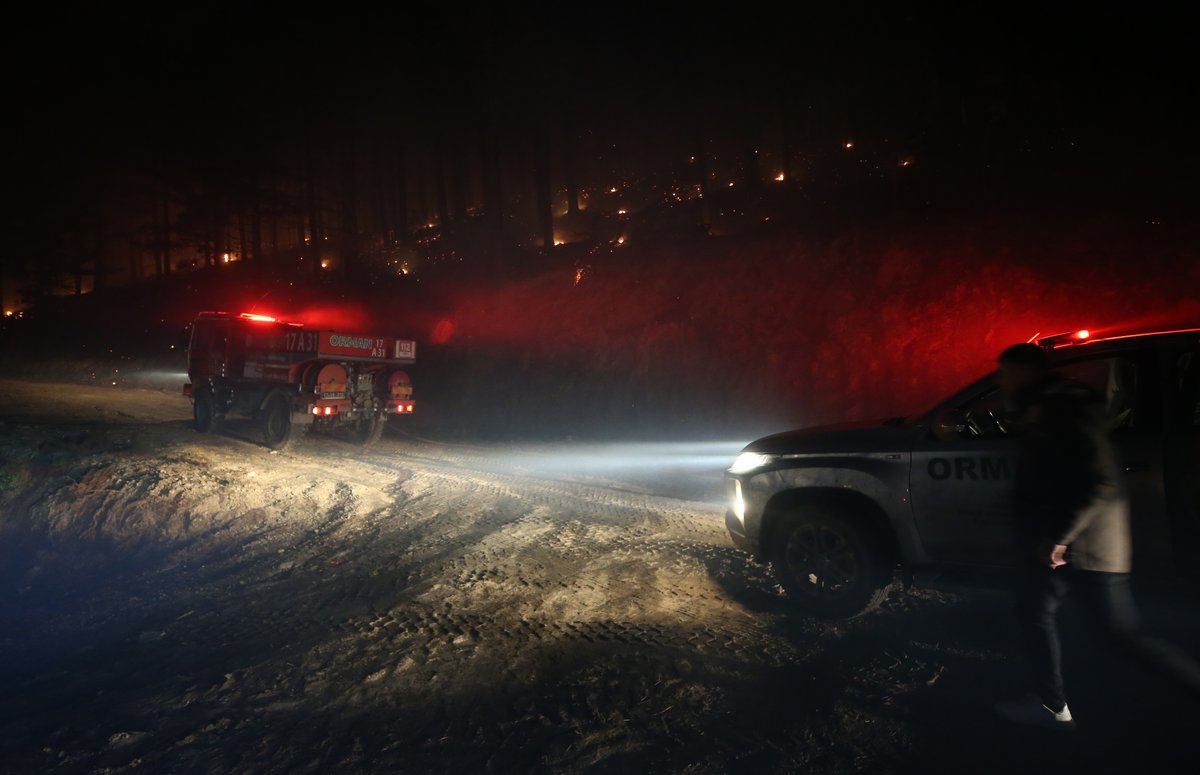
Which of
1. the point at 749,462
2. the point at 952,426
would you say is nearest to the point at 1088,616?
the point at 952,426

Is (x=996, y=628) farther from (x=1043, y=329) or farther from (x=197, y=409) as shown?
(x=197, y=409)

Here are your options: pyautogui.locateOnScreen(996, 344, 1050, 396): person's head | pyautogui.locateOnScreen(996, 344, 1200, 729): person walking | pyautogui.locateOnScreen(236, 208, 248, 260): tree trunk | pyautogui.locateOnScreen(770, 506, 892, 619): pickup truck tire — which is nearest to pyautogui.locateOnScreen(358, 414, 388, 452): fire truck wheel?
pyautogui.locateOnScreen(770, 506, 892, 619): pickup truck tire

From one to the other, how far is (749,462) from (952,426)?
1.47 meters

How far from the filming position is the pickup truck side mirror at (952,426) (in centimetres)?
406

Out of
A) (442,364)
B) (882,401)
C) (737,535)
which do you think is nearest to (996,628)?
(737,535)

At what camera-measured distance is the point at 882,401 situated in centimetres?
1399

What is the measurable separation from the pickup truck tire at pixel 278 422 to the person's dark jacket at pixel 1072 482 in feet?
41.3

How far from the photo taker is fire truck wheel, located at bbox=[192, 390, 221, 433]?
1430cm

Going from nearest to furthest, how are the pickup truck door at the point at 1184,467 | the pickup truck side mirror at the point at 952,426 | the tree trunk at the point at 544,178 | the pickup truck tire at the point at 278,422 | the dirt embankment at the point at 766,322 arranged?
the pickup truck door at the point at 1184,467
the pickup truck side mirror at the point at 952,426
the pickup truck tire at the point at 278,422
the dirt embankment at the point at 766,322
the tree trunk at the point at 544,178

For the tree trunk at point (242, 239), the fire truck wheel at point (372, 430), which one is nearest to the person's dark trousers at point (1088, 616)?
the fire truck wheel at point (372, 430)

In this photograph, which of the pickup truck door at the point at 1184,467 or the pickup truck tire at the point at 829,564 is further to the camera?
the pickup truck tire at the point at 829,564

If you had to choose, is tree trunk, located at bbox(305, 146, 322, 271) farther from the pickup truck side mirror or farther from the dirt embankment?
the pickup truck side mirror

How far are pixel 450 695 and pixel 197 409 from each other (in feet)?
46.7

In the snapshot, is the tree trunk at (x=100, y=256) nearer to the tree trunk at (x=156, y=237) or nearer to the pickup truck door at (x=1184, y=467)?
the tree trunk at (x=156, y=237)
